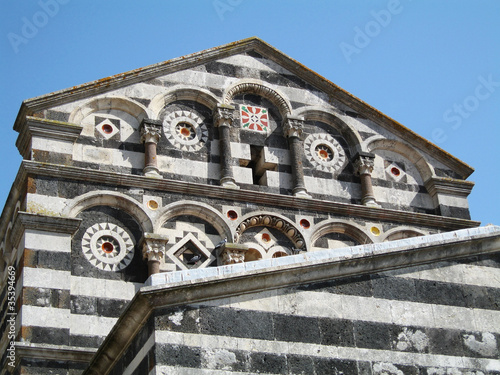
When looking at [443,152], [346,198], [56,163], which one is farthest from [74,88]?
[443,152]

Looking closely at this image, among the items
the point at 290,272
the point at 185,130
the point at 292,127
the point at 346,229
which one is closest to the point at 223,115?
the point at 185,130

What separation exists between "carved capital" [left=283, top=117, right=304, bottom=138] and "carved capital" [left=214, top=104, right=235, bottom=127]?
40.7 inches

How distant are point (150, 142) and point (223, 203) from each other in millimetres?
1595

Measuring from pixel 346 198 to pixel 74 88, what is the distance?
5104mm

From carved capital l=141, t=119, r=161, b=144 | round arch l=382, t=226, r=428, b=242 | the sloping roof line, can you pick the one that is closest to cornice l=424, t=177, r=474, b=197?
the sloping roof line

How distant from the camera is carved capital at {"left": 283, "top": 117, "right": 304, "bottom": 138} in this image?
1678 centimetres

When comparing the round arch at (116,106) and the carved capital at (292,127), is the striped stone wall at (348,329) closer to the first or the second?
the round arch at (116,106)

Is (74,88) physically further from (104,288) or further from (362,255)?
(362,255)

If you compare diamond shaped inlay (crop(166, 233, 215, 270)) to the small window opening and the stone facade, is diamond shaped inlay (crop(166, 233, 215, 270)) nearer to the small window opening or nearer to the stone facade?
the stone facade

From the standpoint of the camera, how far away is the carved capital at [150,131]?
1565 centimetres

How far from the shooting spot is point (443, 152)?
1783cm

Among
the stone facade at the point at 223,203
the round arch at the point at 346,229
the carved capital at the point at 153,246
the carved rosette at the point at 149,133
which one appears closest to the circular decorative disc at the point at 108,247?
the stone facade at the point at 223,203

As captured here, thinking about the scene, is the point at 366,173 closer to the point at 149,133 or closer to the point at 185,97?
the point at 185,97

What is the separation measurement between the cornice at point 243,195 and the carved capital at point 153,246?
987 millimetres
